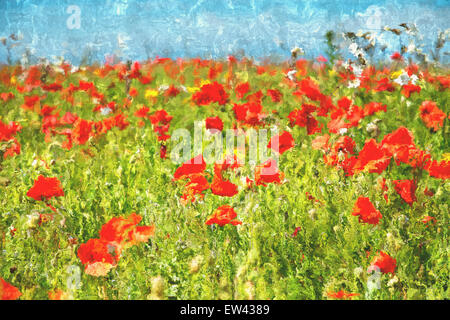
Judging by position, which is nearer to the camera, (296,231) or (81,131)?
(296,231)

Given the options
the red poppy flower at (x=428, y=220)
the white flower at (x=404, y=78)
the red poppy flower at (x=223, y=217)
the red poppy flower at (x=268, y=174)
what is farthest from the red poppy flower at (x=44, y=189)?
the white flower at (x=404, y=78)

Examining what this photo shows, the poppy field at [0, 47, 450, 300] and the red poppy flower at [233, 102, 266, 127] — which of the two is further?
the red poppy flower at [233, 102, 266, 127]

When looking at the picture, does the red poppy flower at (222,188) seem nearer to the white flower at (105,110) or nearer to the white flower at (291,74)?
the white flower at (291,74)

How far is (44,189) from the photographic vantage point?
2076 mm

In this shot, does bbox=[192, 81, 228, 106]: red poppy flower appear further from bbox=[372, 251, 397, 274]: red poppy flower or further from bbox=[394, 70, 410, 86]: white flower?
bbox=[372, 251, 397, 274]: red poppy flower

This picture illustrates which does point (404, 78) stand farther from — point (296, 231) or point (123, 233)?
point (123, 233)

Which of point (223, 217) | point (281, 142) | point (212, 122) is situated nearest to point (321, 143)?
point (281, 142)

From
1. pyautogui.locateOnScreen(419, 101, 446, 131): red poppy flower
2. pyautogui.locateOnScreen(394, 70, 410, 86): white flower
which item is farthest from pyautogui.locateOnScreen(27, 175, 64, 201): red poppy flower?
pyautogui.locateOnScreen(394, 70, 410, 86): white flower

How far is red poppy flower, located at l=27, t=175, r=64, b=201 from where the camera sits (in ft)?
6.78

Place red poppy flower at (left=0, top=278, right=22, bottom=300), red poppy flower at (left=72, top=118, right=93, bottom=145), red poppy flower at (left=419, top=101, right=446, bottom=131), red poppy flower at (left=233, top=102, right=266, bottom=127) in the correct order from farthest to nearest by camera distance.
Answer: red poppy flower at (left=419, top=101, right=446, bottom=131) → red poppy flower at (left=233, top=102, right=266, bottom=127) → red poppy flower at (left=72, top=118, right=93, bottom=145) → red poppy flower at (left=0, top=278, right=22, bottom=300)

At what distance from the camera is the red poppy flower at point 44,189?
2066 millimetres

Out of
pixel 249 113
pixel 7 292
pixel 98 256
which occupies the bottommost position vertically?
pixel 7 292

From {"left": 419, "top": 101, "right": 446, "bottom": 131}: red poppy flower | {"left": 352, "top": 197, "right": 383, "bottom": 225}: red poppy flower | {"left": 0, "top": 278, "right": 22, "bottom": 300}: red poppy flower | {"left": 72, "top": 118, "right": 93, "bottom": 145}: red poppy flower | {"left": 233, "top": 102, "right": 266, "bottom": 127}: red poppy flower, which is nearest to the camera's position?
{"left": 0, "top": 278, "right": 22, "bottom": 300}: red poppy flower

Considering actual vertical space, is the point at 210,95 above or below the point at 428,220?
above
